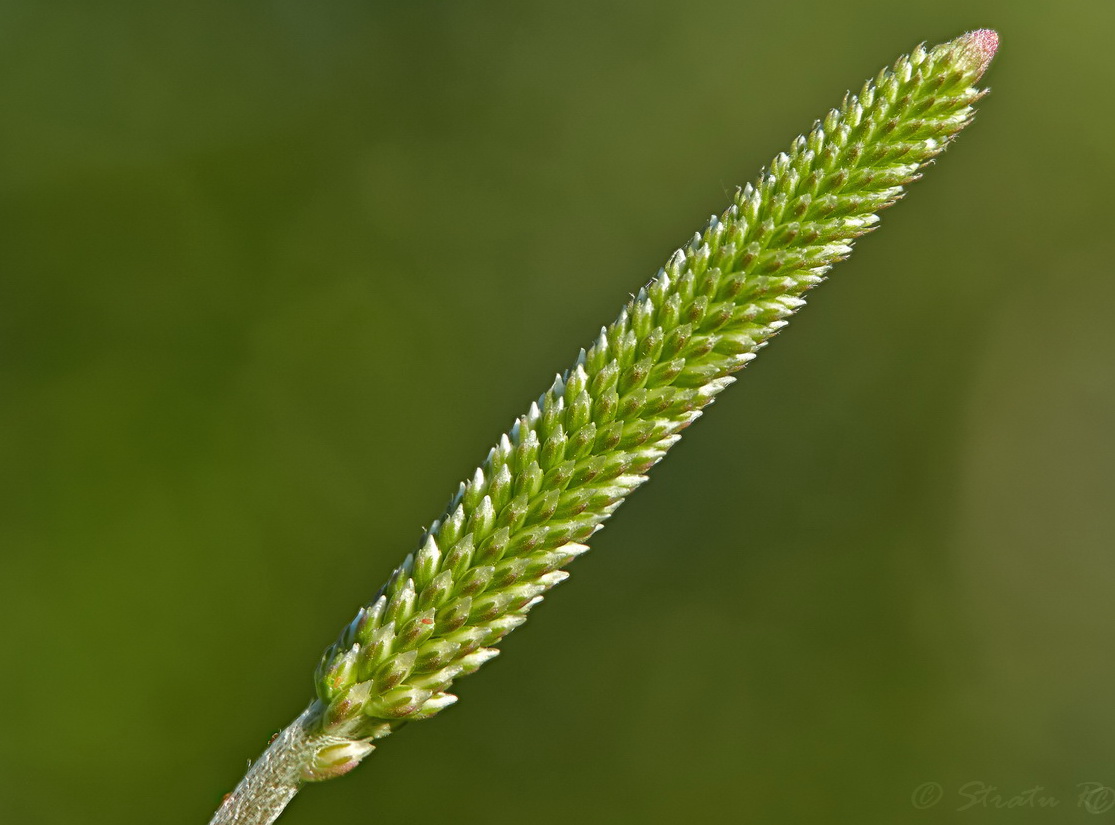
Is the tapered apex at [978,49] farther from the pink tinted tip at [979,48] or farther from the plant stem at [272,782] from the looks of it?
the plant stem at [272,782]

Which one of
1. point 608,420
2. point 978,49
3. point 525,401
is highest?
point 978,49

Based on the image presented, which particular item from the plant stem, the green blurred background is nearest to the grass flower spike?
the plant stem

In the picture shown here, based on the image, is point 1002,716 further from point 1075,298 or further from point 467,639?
point 467,639

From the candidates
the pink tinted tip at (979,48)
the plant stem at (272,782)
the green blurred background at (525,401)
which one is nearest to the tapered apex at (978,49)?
the pink tinted tip at (979,48)

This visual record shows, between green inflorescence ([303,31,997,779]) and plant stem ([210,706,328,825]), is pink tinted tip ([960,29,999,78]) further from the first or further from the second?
plant stem ([210,706,328,825])

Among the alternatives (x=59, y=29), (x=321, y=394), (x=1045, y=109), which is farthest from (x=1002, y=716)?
(x=59, y=29)

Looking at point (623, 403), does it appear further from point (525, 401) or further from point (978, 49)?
point (525, 401)

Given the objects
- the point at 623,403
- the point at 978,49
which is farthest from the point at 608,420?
the point at 978,49
